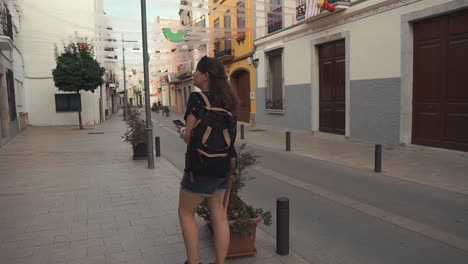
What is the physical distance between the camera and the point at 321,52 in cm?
1390

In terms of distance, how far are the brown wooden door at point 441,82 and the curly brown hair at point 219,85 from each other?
7.79m

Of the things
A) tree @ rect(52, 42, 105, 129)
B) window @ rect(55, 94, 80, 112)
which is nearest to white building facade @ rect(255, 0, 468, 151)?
tree @ rect(52, 42, 105, 129)

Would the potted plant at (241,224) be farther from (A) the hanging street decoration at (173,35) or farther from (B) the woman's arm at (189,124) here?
(A) the hanging street decoration at (173,35)

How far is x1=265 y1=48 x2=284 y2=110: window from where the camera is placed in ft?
55.6

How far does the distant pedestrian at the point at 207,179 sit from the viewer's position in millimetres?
2799

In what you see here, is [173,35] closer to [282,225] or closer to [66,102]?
[66,102]

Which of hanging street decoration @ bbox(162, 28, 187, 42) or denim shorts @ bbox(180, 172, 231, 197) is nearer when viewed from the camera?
denim shorts @ bbox(180, 172, 231, 197)

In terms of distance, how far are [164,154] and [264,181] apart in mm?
4557

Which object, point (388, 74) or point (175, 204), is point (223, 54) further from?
point (175, 204)

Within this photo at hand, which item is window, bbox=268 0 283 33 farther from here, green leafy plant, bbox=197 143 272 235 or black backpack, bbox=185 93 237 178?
black backpack, bbox=185 93 237 178

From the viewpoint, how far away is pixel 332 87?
13.3 m

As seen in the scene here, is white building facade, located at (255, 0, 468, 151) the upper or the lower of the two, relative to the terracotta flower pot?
upper

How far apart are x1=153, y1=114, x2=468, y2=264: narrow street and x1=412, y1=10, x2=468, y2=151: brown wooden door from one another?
303 cm

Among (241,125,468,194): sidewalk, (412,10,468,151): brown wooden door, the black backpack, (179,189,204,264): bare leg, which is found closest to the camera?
the black backpack
